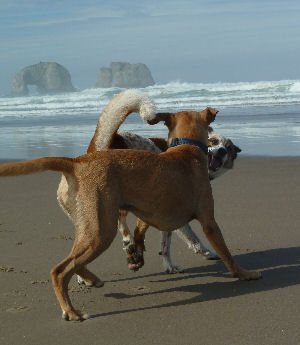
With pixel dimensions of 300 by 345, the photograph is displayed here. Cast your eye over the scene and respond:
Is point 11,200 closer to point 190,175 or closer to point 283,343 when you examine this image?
point 190,175

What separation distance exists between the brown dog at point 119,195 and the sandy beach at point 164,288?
219 millimetres

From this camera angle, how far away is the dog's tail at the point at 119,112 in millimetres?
4387

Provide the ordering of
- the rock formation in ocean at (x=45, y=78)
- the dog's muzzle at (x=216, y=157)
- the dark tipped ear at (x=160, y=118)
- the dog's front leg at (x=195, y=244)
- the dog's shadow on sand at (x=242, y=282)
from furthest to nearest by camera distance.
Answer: the rock formation in ocean at (x=45, y=78) < the dog's muzzle at (x=216, y=157) < the dog's front leg at (x=195, y=244) < the dark tipped ear at (x=160, y=118) < the dog's shadow on sand at (x=242, y=282)

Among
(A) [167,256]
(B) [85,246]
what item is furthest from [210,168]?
(B) [85,246]

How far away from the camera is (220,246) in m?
4.02

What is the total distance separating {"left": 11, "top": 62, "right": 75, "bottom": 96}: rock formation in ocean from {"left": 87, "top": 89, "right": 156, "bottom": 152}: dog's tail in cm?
8731

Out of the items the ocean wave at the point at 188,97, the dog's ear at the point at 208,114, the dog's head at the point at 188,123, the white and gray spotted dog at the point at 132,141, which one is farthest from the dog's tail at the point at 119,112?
the ocean wave at the point at 188,97

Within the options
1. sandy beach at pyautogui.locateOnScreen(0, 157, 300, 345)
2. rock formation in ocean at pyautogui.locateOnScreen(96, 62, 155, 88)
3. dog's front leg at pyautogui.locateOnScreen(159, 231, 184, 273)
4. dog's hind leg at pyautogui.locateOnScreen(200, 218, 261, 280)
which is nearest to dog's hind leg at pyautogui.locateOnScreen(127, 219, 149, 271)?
sandy beach at pyautogui.locateOnScreen(0, 157, 300, 345)

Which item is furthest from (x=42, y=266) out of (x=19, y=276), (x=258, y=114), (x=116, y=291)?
(x=258, y=114)

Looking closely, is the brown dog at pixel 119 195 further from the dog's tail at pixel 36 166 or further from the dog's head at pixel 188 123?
the dog's head at pixel 188 123

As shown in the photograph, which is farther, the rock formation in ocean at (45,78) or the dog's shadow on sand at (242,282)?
the rock formation in ocean at (45,78)

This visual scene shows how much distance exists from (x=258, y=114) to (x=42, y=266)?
14963 millimetres

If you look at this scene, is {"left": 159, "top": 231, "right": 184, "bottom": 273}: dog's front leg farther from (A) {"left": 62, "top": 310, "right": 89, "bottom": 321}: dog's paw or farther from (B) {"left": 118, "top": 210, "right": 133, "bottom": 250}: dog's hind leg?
(A) {"left": 62, "top": 310, "right": 89, "bottom": 321}: dog's paw

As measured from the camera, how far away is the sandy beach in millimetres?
3158
